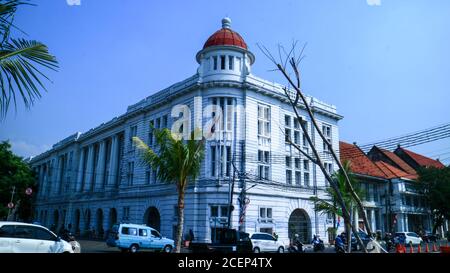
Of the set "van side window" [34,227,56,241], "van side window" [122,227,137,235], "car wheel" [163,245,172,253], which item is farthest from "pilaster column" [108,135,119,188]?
"van side window" [34,227,56,241]

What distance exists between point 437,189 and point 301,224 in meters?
23.3

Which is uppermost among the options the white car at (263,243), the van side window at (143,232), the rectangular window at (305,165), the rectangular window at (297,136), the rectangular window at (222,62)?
the rectangular window at (222,62)

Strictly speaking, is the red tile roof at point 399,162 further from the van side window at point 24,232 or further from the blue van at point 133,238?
the van side window at point 24,232

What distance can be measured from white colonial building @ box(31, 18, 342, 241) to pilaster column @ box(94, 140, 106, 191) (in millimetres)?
4058

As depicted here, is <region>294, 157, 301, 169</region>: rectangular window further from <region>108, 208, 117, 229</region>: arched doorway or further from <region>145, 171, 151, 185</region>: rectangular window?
<region>108, 208, 117, 229</region>: arched doorway

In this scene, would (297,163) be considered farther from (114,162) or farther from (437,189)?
(437,189)

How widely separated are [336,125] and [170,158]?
96.1 ft

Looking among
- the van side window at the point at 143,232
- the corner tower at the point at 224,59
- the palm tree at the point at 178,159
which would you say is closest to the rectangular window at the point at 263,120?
the corner tower at the point at 224,59

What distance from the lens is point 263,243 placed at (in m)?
25.7

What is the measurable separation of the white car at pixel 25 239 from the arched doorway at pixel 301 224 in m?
25.8

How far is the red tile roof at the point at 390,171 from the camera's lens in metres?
48.4

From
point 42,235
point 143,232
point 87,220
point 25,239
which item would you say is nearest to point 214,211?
point 143,232
